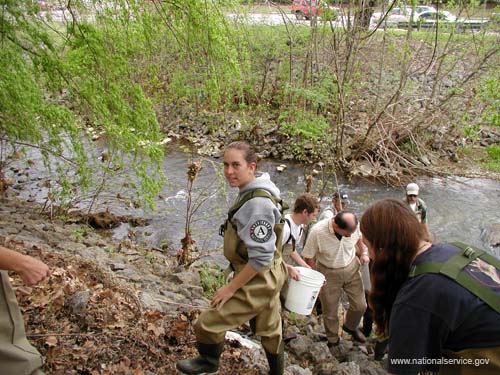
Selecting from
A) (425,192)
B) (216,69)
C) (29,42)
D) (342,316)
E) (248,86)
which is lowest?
(425,192)

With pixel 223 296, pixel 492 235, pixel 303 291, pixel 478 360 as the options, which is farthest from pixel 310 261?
pixel 492 235

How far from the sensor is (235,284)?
9.48ft

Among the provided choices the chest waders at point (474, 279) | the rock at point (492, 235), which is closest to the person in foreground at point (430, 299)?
the chest waders at point (474, 279)

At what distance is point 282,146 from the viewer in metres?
14.3

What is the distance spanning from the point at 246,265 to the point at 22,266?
1.37m

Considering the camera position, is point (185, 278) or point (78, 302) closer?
point (78, 302)

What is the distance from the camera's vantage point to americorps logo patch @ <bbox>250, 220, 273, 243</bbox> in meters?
2.75

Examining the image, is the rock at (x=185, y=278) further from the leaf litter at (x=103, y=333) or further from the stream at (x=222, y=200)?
the leaf litter at (x=103, y=333)

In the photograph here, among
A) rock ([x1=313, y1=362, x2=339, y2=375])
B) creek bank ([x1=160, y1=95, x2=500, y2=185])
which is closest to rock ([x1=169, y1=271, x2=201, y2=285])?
rock ([x1=313, y1=362, x2=339, y2=375])

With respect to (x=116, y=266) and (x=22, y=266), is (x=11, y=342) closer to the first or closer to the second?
(x=22, y=266)

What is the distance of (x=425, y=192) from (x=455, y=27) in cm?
476

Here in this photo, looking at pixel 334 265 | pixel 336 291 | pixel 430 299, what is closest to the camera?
pixel 430 299

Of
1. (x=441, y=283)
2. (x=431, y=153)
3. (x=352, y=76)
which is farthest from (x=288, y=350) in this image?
(x=431, y=153)

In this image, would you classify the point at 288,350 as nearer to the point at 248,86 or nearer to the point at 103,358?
the point at 103,358
